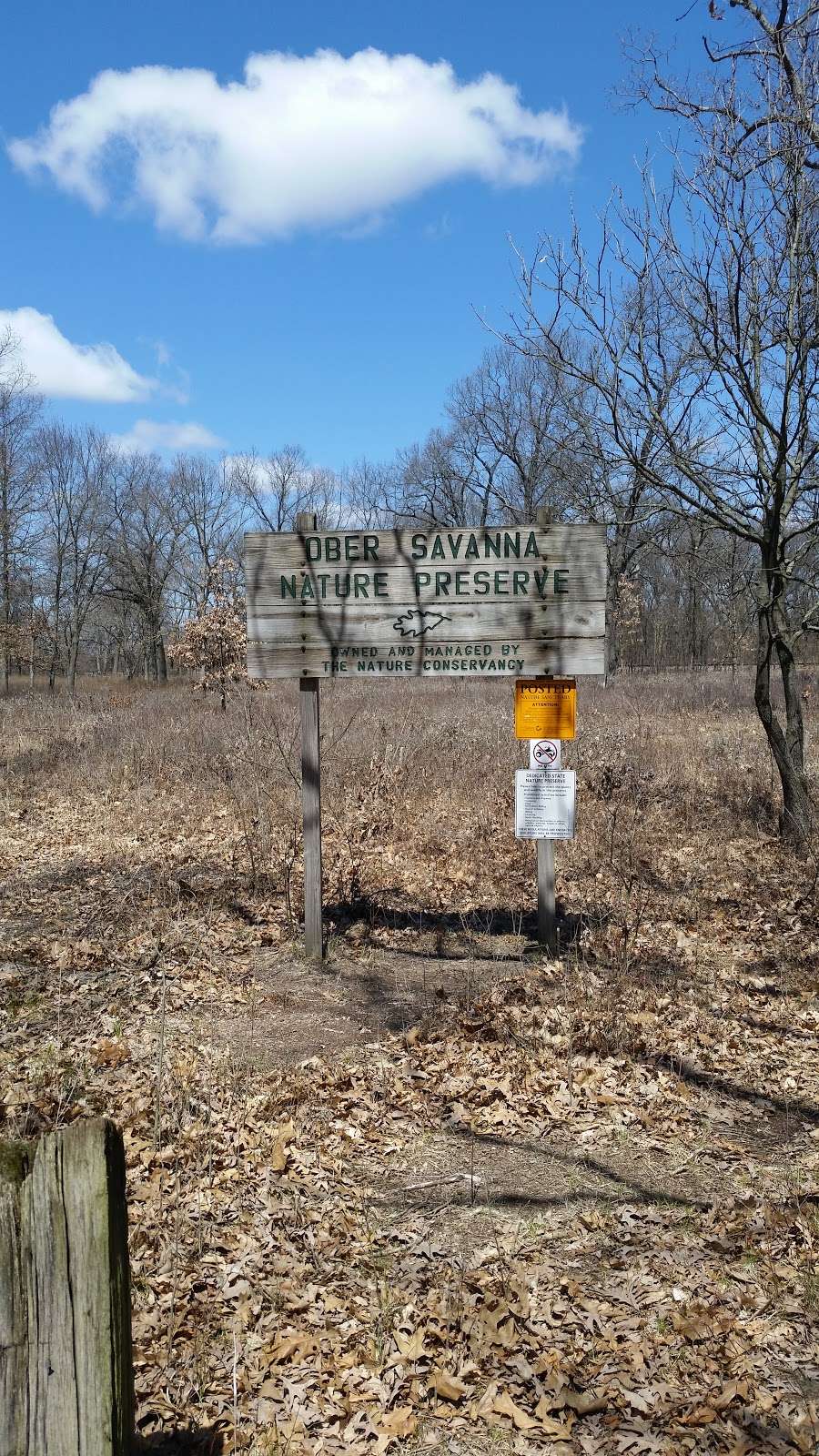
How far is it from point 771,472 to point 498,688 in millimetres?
17056

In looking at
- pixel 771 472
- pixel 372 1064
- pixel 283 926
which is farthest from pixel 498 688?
pixel 372 1064

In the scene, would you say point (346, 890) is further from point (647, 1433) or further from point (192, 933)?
point (647, 1433)

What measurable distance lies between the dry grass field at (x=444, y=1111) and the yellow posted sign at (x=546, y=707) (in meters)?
1.60

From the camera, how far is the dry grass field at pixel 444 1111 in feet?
9.82

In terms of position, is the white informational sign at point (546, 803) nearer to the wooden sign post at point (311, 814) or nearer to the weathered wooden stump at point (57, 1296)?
the wooden sign post at point (311, 814)

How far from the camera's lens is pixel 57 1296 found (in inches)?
63.1

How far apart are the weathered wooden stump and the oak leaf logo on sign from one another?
16.6 feet

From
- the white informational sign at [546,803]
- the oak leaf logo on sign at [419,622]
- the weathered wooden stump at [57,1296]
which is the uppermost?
the oak leaf logo on sign at [419,622]

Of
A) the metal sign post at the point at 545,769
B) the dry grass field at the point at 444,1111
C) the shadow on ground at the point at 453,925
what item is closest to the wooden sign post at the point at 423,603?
the metal sign post at the point at 545,769

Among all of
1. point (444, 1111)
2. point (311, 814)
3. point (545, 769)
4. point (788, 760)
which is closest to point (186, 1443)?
point (444, 1111)

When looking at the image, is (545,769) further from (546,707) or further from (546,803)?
(546,707)

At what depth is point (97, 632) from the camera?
74000 mm

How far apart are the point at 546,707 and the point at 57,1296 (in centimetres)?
531

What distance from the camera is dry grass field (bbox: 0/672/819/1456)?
2994 millimetres
